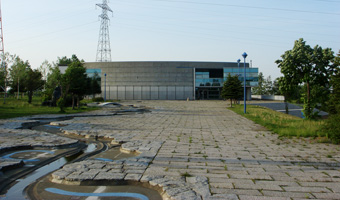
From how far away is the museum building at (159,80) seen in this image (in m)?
69.4

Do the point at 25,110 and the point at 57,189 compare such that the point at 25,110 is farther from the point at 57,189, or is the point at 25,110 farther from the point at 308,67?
the point at 308,67

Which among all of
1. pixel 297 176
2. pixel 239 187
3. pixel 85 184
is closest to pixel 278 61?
pixel 297 176

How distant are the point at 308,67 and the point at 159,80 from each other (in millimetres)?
55316

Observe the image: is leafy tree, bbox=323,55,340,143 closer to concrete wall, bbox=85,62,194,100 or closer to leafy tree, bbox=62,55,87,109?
leafy tree, bbox=62,55,87,109

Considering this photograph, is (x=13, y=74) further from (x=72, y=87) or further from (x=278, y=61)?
(x=278, y=61)

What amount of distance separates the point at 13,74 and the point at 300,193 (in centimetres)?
5149

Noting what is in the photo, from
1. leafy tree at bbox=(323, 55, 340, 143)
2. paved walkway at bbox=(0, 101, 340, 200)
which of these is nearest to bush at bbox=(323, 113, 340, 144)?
leafy tree at bbox=(323, 55, 340, 143)

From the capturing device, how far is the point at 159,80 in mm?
69625

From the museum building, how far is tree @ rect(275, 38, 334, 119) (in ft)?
175

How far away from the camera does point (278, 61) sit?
16.5m

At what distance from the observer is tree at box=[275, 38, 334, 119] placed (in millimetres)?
15344

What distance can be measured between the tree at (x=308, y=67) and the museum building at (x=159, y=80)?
53204 mm

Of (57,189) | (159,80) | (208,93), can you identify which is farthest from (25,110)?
(208,93)

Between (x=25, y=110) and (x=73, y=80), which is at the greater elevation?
(x=73, y=80)
